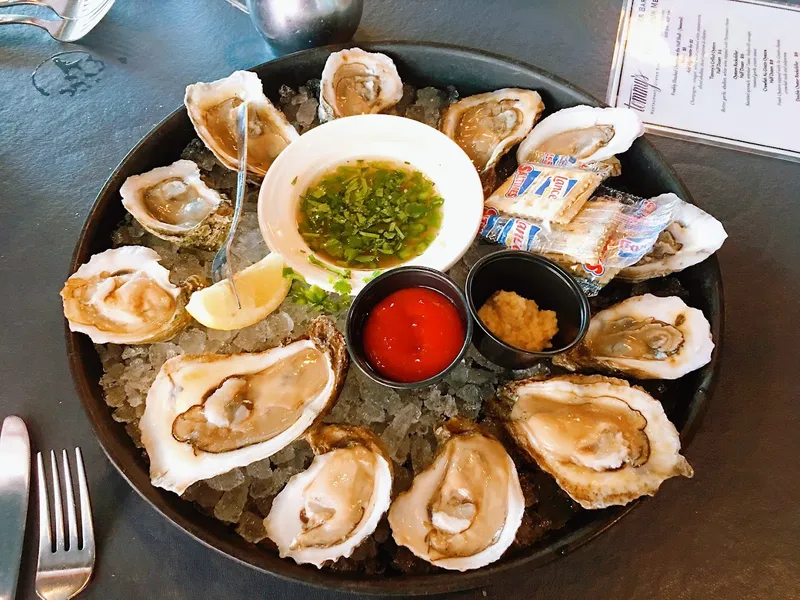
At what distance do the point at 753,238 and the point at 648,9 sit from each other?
0.96 m

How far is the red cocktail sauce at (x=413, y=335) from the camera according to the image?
1.27 meters

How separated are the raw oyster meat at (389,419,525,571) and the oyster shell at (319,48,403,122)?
3.09ft

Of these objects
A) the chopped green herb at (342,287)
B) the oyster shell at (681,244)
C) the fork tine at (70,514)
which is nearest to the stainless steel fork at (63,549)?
the fork tine at (70,514)

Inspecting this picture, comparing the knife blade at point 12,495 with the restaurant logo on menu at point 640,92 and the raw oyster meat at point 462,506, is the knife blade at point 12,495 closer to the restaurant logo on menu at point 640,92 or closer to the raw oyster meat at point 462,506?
the raw oyster meat at point 462,506

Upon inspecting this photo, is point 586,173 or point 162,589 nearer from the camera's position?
point 162,589

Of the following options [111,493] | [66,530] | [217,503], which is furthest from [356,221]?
[66,530]

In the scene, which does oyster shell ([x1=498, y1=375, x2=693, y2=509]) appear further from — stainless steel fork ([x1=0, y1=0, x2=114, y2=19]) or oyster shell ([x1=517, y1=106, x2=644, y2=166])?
stainless steel fork ([x1=0, y1=0, x2=114, y2=19])

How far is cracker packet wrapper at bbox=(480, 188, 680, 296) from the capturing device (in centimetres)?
137

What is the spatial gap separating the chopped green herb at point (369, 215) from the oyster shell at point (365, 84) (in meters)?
0.20

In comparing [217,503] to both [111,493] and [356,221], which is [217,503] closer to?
[111,493]

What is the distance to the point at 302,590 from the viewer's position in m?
1.29

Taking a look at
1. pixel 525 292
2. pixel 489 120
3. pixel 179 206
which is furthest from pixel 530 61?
pixel 179 206

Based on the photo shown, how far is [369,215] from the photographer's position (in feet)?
5.01

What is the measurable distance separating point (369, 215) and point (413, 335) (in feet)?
1.30
